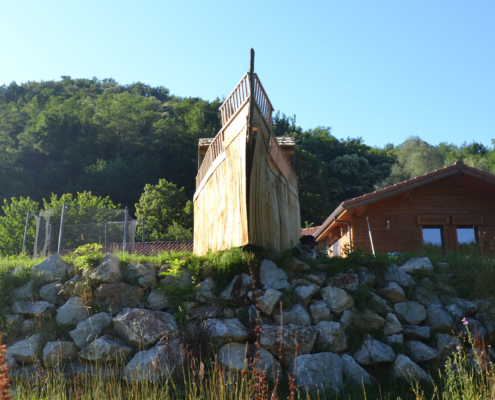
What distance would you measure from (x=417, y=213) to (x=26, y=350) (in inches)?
453

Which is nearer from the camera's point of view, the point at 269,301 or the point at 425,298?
the point at 269,301

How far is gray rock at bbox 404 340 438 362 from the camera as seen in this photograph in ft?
23.7

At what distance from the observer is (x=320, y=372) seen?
6676mm

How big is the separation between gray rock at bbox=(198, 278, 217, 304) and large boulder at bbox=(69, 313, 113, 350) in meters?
1.46

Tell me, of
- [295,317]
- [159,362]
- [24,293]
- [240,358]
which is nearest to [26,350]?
[24,293]

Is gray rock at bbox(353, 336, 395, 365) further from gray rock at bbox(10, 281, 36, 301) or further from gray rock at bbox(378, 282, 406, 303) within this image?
gray rock at bbox(10, 281, 36, 301)

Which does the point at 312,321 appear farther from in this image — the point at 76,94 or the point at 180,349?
the point at 76,94

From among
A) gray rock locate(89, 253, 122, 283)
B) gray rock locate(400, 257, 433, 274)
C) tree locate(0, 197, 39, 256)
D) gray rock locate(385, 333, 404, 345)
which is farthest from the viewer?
tree locate(0, 197, 39, 256)

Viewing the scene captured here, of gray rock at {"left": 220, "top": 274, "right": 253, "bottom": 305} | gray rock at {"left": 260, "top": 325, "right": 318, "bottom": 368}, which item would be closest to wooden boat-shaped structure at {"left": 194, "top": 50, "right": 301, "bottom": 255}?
gray rock at {"left": 220, "top": 274, "right": 253, "bottom": 305}

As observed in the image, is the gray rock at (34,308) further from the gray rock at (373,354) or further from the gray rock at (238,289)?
the gray rock at (373,354)

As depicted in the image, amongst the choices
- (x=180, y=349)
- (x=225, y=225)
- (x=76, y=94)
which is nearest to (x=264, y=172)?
(x=225, y=225)

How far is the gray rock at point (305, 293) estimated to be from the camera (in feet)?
25.2

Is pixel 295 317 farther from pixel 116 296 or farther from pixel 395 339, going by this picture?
pixel 116 296

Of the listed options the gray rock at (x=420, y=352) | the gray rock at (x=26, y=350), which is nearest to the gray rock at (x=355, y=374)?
the gray rock at (x=420, y=352)
